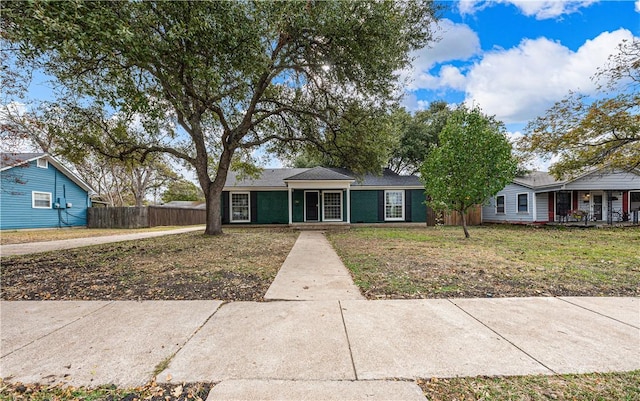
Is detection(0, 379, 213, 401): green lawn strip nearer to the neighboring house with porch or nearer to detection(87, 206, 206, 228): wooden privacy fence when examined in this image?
the neighboring house with porch

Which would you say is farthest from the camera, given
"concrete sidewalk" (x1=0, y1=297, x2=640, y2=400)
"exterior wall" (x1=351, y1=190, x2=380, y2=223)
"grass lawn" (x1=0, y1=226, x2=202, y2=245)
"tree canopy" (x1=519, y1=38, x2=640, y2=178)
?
"exterior wall" (x1=351, y1=190, x2=380, y2=223)

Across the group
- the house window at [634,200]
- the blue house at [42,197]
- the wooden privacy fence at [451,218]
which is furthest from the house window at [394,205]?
the blue house at [42,197]

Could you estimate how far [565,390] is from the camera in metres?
1.86

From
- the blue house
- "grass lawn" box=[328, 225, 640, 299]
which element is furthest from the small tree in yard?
the blue house

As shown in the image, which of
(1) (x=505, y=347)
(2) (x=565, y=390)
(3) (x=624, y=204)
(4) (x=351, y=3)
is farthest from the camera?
(3) (x=624, y=204)

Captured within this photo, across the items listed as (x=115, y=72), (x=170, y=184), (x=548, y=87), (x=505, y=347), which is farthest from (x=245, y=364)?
(x=170, y=184)

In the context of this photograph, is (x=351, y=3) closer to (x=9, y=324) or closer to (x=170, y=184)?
(x=9, y=324)

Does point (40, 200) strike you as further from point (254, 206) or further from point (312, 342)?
point (312, 342)

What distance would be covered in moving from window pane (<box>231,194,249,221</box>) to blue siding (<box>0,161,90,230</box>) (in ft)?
31.5

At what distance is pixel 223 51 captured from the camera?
17.9 feet

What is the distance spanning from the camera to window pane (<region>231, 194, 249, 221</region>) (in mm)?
16141

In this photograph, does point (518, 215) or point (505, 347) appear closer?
point (505, 347)

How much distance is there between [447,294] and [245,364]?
2852 mm

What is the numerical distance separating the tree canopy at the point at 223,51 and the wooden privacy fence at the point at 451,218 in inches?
358
